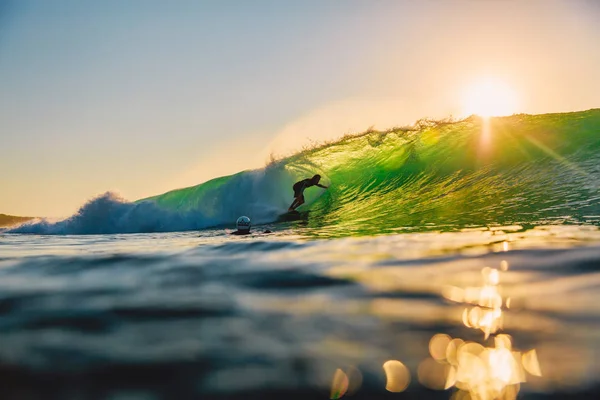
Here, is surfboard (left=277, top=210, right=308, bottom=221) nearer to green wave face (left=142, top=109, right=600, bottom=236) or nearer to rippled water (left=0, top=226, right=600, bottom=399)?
green wave face (left=142, top=109, right=600, bottom=236)

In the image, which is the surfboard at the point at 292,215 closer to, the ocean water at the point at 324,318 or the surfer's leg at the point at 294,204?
the surfer's leg at the point at 294,204

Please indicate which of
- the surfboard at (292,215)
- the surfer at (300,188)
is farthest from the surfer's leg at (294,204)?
the surfboard at (292,215)

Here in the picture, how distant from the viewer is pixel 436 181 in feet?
40.8

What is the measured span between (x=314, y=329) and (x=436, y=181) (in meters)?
11.1

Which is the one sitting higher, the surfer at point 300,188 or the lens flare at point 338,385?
the surfer at point 300,188

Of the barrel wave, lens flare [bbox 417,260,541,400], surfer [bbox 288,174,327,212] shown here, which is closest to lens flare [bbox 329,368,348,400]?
lens flare [bbox 417,260,541,400]

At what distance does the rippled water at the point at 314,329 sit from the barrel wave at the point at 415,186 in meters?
3.48

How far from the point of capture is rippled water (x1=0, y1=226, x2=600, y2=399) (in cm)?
148

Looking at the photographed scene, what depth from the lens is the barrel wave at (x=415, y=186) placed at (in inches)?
320

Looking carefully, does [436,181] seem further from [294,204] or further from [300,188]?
[294,204]

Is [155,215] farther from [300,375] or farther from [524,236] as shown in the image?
[300,375]

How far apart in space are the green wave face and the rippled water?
11.7 ft

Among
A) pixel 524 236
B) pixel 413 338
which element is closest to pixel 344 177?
pixel 524 236

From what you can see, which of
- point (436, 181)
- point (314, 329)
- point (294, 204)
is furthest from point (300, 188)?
point (314, 329)
